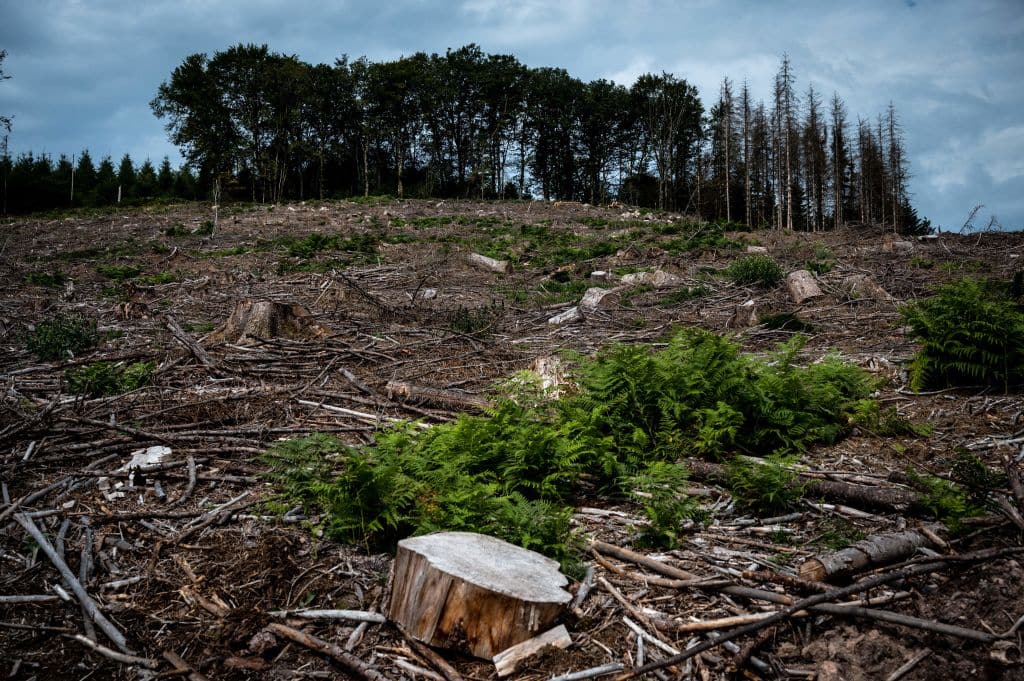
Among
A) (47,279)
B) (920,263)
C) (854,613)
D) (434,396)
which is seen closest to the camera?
(854,613)

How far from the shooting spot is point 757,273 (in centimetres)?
1252

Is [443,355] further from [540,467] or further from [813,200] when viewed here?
[813,200]

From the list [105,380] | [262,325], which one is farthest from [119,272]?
[105,380]

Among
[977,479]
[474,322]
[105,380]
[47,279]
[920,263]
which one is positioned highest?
[920,263]

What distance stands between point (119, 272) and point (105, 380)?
961 centimetres

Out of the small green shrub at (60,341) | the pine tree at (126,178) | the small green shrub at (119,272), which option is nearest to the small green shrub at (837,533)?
the small green shrub at (60,341)

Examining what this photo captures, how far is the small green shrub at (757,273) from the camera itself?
1241cm

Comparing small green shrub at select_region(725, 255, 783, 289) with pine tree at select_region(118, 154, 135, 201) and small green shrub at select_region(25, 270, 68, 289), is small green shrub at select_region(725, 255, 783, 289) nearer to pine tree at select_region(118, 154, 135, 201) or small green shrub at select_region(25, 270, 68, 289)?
small green shrub at select_region(25, 270, 68, 289)

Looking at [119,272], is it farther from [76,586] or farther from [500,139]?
[500,139]

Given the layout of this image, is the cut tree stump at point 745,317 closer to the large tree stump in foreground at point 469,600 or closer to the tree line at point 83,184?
the large tree stump in foreground at point 469,600

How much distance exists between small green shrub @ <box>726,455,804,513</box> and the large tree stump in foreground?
176cm

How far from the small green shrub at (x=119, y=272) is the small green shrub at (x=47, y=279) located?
0.82 metres

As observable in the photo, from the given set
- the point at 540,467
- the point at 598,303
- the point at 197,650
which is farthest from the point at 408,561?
the point at 598,303

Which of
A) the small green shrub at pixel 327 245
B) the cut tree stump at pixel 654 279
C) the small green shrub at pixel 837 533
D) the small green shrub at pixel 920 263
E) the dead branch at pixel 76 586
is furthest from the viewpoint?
the small green shrub at pixel 327 245
